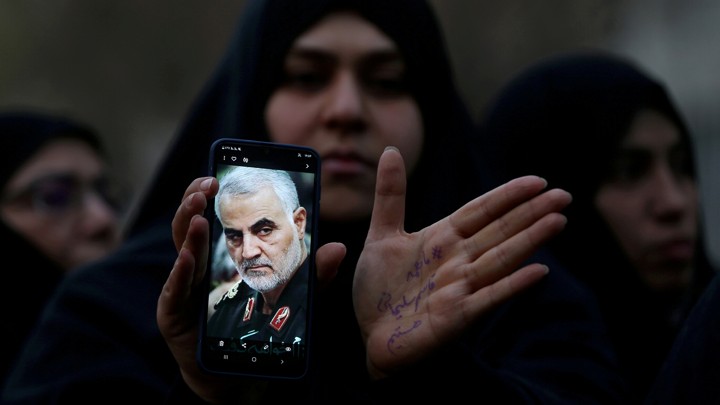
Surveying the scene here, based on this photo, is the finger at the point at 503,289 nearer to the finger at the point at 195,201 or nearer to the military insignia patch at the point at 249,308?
the military insignia patch at the point at 249,308

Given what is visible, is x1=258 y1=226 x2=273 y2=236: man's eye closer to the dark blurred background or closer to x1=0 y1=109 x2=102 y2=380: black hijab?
x1=0 y1=109 x2=102 y2=380: black hijab

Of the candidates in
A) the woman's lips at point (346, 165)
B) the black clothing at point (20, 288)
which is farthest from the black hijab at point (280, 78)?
the black clothing at point (20, 288)

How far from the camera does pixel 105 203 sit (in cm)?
453

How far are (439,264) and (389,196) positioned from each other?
140mm

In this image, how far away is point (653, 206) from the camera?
3396 mm

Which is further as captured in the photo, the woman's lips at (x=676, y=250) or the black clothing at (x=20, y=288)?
the black clothing at (x=20, y=288)

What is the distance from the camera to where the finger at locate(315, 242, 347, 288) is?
1.96 m

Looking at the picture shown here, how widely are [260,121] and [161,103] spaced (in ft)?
26.0

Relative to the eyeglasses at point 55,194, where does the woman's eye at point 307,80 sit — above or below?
above

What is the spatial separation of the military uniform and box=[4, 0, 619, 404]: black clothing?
11 centimetres

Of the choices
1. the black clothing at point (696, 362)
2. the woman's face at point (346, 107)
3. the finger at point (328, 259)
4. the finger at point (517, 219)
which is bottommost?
the black clothing at point (696, 362)

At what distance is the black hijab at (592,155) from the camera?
11.2 ft

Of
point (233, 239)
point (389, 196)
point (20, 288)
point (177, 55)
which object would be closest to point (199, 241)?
point (233, 239)

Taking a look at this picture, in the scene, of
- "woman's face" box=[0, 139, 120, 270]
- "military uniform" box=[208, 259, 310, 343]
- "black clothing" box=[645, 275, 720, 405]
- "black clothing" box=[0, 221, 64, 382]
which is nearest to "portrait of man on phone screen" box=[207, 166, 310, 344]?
"military uniform" box=[208, 259, 310, 343]
